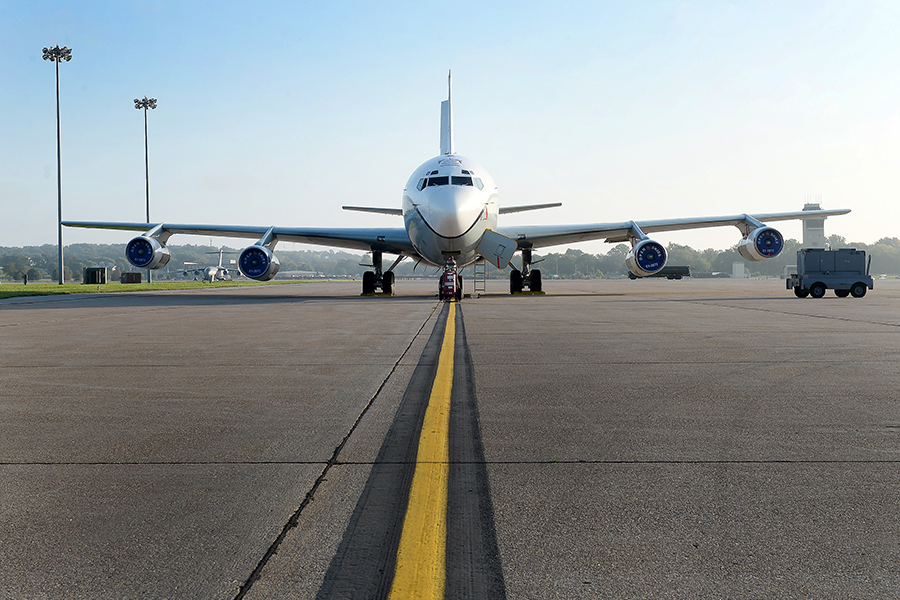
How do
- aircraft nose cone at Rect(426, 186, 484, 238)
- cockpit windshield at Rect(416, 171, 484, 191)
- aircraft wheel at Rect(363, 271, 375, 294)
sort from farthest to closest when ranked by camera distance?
aircraft wheel at Rect(363, 271, 375, 294)
cockpit windshield at Rect(416, 171, 484, 191)
aircraft nose cone at Rect(426, 186, 484, 238)

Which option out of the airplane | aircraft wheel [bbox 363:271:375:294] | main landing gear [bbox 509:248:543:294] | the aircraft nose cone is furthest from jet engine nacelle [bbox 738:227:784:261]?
aircraft wheel [bbox 363:271:375:294]

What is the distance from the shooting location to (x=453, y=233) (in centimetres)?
2175

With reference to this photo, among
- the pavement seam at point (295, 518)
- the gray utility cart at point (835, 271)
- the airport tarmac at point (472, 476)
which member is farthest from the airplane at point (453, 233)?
the pavement seam at point (295, 518)

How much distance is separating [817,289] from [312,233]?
18.7m

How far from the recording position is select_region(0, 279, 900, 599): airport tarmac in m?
2.53

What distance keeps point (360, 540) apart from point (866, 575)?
6.03 ft

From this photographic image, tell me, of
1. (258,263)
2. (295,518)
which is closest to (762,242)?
(258,263)

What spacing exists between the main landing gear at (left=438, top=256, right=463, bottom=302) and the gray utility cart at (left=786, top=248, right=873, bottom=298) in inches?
485

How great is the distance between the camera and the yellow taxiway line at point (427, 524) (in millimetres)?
2461

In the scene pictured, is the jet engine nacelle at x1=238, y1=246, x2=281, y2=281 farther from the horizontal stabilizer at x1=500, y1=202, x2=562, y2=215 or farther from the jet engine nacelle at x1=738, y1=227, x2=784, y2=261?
the jet engine nacelle at x1=738, y1=227, x2=784, y2=261

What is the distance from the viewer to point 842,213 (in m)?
27.9

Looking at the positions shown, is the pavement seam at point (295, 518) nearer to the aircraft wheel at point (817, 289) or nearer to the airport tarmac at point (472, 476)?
the airport tarmac at point (472, 476)

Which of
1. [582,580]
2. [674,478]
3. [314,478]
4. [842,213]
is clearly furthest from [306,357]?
[842,213]

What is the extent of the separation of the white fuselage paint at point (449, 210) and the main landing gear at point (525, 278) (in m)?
5.43
